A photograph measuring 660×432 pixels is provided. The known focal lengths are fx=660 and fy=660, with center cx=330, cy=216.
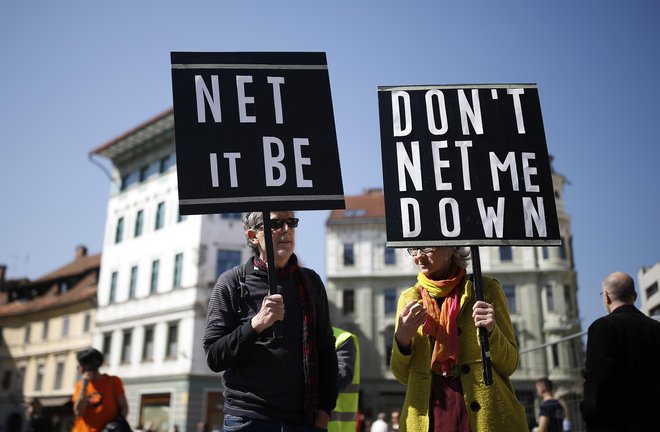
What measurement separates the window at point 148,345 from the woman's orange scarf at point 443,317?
36.5 m

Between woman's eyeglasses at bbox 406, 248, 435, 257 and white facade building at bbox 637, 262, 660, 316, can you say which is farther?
white facade building at bbox 637, 262, 660, 316

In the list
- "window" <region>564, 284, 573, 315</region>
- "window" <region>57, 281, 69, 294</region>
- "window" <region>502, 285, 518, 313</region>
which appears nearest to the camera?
"window" <region>502, 285, 518, 313</region>

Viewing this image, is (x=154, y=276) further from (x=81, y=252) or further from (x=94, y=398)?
(x=94, y=398)

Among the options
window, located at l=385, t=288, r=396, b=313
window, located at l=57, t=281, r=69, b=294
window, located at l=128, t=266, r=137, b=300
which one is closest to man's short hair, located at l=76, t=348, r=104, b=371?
window, located at l=128, t=266, r=137, b=300

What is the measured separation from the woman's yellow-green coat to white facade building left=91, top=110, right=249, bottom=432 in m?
32.5

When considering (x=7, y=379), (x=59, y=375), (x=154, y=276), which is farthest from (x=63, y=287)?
(x=154, y=276)

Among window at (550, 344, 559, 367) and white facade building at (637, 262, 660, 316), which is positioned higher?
white facade building at (637, 262, 660, 316)

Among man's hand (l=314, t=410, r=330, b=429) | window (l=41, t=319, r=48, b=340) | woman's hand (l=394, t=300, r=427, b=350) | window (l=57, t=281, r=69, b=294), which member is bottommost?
man's hand (l=314, t=410, r=330, b=429)

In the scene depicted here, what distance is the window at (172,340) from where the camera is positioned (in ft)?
121

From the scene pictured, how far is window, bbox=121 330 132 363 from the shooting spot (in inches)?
1575

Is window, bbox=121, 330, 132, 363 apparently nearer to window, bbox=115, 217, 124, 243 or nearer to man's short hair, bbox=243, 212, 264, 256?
window, bbox=115, 217, 124, 243

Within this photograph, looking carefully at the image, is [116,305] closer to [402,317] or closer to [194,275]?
[194,275]

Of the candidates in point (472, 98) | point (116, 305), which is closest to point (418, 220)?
point (472, 98)

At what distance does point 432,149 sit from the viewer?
4.09 m
